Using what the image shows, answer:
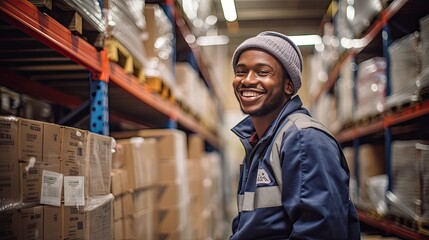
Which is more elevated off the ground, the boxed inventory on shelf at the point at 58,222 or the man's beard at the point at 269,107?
the man's beard at the point at 269,107

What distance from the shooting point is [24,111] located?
3.60m

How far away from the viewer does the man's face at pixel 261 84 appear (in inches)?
98.9

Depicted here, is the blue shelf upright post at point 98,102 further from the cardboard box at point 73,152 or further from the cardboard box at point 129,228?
the cardboard box at point 129,228

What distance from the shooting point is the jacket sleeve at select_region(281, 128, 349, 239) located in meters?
1.97

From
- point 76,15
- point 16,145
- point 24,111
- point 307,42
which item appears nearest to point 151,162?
point 24,111

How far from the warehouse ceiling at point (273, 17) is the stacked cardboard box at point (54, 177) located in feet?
26.4

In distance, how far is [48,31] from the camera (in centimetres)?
232

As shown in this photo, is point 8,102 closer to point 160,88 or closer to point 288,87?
point 160,88

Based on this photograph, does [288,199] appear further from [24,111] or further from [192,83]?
[192,83]

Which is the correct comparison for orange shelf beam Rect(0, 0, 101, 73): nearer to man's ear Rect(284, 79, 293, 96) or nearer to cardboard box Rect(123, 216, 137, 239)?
cardboard box Rect(123, 216, 137, 239)

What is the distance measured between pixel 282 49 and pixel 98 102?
4.38ft

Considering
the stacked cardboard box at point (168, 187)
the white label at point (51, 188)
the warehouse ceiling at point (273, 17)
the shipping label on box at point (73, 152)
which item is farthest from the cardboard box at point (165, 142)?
the warehouse ceiling at point (273, 17)

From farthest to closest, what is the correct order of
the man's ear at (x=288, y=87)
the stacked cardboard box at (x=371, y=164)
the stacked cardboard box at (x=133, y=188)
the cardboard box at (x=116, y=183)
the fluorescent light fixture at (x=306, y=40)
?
the fluorescent light fixture at (x=306, y=40)
the stacked cardboard box at (x=371, y=164)
the stacked cardboard box at (x=133, y=188)
the cardboard box at (x=116, y=183)
the man's ear at (x=288, y=87)

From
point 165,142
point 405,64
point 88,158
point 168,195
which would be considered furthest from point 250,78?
point 168,195
